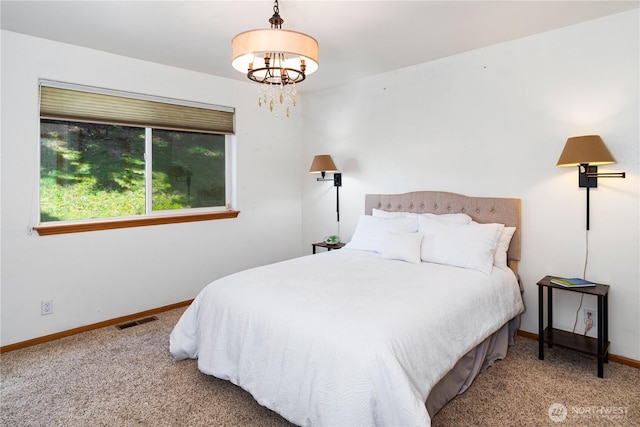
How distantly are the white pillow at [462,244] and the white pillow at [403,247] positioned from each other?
0.06m

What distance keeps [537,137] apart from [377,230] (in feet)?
4.88

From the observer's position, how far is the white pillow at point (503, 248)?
9.44 feet

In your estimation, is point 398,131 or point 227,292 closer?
point 227,292

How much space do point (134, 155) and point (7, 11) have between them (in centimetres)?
136

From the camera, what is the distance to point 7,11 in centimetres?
248

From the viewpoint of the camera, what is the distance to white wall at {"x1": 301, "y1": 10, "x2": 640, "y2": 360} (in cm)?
258

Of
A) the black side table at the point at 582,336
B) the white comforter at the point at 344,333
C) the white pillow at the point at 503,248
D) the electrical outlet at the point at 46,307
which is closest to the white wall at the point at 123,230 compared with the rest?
the electrical outlet at the point at 46,307

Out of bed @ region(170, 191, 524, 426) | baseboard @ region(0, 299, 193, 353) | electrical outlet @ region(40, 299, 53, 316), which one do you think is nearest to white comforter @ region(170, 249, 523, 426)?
bed @ region(170, 191, 524, 426)

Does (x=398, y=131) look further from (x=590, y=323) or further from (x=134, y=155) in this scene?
(x=134, y=155)

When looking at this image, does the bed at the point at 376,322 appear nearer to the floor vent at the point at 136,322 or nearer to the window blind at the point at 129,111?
the floor vent at the point at 136,322

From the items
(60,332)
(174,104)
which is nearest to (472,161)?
(174,104)

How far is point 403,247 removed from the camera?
2996 millimetres

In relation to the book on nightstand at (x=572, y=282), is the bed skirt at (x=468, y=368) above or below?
below

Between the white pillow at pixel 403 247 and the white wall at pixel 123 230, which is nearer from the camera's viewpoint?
the white wall at pixel 123 230
